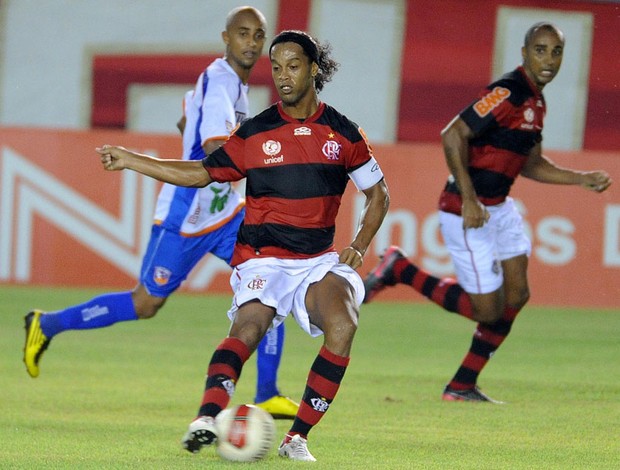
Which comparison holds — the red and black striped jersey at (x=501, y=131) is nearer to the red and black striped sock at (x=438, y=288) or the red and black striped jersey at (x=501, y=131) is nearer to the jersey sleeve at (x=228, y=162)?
the red and black striped sock at (x=438, y=288)

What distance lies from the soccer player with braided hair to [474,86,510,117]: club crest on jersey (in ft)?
6.81

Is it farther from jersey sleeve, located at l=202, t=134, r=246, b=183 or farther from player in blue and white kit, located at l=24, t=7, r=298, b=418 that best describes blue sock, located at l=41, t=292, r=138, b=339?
jersey sleeve, located at l=202, t=134, r=246, b=183

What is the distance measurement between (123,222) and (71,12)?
12.8ft

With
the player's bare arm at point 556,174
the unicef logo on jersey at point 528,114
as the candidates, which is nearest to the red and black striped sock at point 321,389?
the unicef logo on jersey at point 528,114

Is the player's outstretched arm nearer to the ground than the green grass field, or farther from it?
farther from it

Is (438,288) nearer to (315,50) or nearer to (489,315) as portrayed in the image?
(489,315)

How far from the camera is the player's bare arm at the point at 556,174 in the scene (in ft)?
29.0

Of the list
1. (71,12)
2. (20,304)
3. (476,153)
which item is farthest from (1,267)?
(476,153)

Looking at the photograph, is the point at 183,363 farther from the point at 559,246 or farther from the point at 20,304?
the point at 559,246

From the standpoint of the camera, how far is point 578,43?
17.8m

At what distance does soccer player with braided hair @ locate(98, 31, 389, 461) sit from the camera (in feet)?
20.2

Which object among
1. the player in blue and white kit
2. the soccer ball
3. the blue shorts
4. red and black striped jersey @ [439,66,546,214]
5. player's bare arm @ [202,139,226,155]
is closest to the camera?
the soccer ball

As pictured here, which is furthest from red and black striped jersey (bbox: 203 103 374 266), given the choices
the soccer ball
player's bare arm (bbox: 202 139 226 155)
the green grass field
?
player's bare arm (bbox: 202 139 226 155)

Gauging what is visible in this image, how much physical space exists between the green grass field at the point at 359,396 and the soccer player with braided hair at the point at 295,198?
65cm
